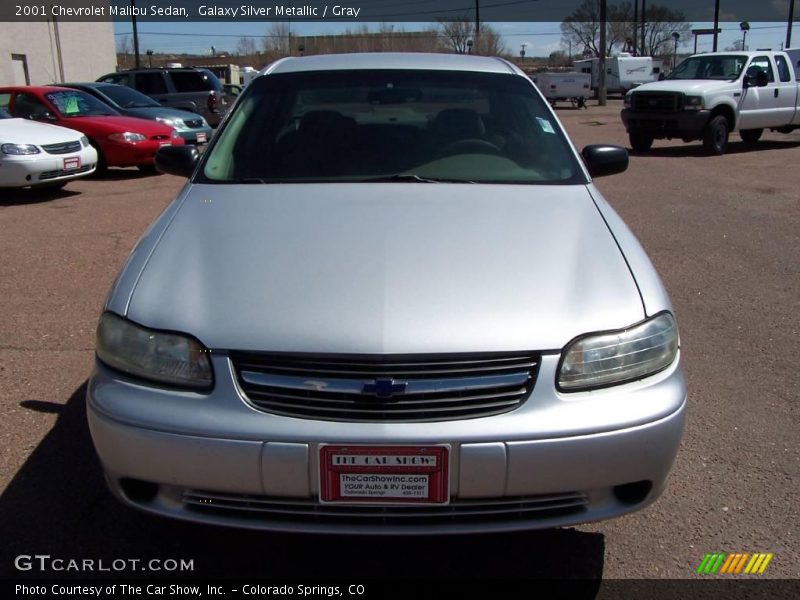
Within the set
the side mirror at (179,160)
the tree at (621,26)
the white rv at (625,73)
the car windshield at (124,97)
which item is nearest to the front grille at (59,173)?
the car windshield at (124,97)

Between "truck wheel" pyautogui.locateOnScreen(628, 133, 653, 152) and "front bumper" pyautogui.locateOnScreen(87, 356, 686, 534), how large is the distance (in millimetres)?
14549

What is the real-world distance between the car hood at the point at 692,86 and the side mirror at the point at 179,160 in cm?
1289

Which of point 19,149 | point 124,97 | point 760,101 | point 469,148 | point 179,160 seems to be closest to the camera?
point 469,148

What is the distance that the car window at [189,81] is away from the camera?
62.4ft

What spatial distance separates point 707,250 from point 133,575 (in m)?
5.92

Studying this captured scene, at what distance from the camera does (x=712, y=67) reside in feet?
52.3

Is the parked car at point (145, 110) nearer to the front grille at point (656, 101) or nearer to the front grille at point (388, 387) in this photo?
the front grille at point (656, 101)

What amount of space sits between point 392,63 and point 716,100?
12.7m

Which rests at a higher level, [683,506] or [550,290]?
[550,290]

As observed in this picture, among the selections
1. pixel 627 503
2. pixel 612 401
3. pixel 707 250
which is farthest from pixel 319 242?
pixel 707 250

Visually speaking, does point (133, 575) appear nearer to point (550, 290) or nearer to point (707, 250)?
point (550, 290)

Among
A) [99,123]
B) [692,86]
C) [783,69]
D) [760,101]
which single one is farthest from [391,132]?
[783,69]

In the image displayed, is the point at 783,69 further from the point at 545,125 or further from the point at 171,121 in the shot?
the point at 545,125

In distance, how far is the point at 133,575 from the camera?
8.57 ft
